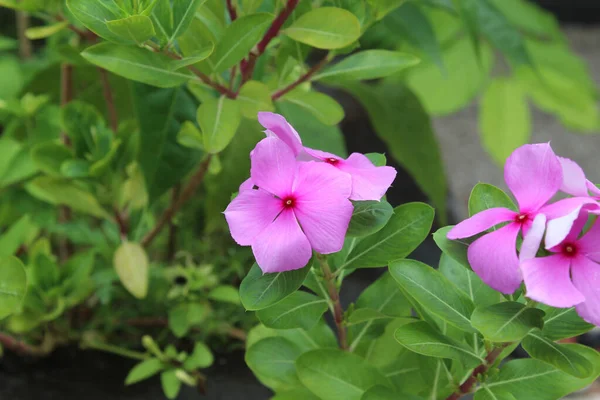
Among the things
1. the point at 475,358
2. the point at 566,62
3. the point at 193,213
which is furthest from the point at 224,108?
the point at 566,62

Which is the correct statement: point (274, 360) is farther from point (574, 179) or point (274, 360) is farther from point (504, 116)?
point (504, 116)

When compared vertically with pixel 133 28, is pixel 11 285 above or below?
below

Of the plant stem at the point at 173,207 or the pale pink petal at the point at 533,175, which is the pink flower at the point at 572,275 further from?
the plant stem at the point at 173,207

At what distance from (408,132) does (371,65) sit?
25cm

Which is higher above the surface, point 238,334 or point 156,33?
point 156,33

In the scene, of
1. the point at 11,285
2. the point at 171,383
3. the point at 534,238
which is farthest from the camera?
the point at 171,383

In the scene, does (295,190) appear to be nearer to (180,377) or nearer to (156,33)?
(156,33)

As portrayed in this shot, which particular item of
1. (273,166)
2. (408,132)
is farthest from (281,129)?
(408,132)

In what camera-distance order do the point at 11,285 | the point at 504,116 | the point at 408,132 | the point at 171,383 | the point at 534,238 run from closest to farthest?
the point at 534,238, the point at 11,285, the point at 171,383, the point at 408,132, the point at 504,116

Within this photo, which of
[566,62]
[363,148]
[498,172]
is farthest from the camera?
[498,172]

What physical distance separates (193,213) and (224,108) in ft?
0.96

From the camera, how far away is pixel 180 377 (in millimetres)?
433

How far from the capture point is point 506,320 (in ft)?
0.75

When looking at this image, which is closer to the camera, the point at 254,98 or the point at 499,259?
the point at 499,259
